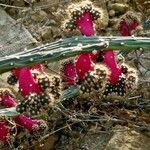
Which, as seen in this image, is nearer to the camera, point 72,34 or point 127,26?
point 127,26

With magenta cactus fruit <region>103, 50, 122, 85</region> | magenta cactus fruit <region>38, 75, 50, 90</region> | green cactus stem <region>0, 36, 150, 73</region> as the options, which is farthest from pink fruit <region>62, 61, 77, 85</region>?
green cactus stem <region>0, 36, 150, 73</region>

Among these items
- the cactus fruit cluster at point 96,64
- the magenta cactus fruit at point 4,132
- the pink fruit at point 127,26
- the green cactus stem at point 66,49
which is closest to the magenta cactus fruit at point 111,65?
the cactus fruit cluster at point 96,64

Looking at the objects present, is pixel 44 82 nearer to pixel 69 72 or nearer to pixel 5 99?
pixel 69 72

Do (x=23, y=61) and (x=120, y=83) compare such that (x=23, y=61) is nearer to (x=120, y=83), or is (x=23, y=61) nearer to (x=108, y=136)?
(x=120, y=83)

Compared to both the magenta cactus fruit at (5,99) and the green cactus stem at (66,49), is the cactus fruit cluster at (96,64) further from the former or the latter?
the magenta cactus fruit at (5,99)

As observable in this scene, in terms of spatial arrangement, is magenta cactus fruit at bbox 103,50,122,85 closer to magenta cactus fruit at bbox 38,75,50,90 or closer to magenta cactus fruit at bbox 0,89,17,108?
magenta cactus fruit at bbox 38,75,50,90

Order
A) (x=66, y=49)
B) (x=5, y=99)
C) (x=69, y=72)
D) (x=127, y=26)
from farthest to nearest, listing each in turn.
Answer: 1. (x=127, y=26)
2. (x=5, y=99)
3. (x=69, y=72)
4. (x=66, y=49)

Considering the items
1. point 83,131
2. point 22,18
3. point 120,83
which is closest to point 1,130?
point 83,131

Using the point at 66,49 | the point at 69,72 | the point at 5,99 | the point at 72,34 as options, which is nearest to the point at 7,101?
the point at 5,99
